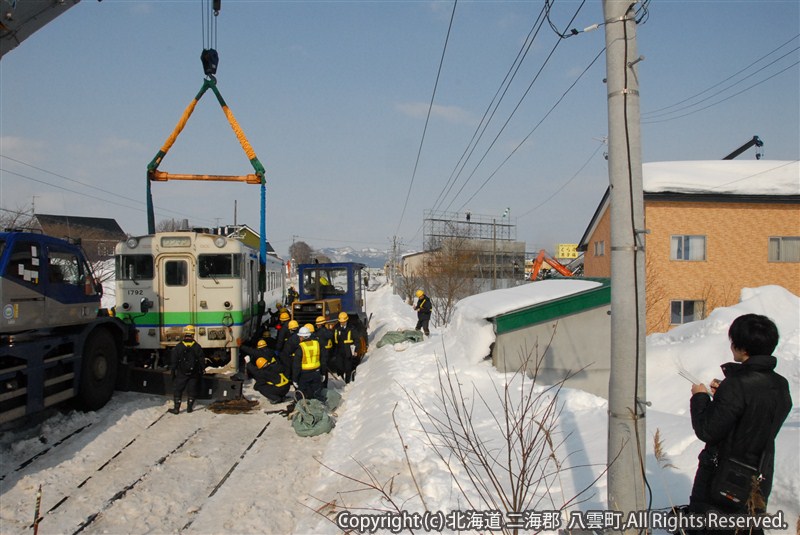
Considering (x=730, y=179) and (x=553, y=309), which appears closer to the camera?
(x=553, y=309)

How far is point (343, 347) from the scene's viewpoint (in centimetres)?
1233

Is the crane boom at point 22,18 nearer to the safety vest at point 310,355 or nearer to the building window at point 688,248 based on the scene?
the safety vest at point 310,355

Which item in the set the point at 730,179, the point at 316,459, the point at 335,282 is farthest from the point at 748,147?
the point at 316,459

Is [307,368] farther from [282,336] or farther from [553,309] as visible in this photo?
[553,309]

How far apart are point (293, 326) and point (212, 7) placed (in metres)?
8.84

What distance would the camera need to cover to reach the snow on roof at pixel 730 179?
22.4 metres

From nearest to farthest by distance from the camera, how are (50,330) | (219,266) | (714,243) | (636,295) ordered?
1. (636,295)
2. (50,330)
3. (219,266)
4. (714,243)

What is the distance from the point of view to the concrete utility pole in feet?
9.73

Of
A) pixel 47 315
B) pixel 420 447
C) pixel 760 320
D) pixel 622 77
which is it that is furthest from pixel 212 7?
pixel 760 320

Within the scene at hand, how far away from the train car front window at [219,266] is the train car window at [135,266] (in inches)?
43.2

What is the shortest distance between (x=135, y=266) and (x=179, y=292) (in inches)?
45.3

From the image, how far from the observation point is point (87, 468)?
267 inches

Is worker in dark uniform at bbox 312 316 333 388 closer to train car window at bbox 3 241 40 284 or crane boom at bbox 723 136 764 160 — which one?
train car window at bbox 3 241 40 284

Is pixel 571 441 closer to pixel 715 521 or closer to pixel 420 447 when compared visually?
pixel 420 447
